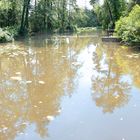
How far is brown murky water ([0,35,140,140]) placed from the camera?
6.45m

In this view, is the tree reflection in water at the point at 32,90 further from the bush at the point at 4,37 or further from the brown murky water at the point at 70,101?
the bush at the point at 4,37

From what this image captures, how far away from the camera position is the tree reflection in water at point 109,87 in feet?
27.9

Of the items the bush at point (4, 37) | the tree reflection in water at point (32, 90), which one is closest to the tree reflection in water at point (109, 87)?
the tree reflection in water at point (32, 90)

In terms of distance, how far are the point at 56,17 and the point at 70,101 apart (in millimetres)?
46081

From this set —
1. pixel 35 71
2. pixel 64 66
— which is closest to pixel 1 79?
pixel 35 71

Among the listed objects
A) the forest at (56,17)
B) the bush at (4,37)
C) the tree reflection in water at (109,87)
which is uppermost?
the forest at (56,17)

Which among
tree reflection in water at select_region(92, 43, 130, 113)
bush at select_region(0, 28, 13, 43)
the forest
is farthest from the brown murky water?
bush at select_region(0, 28, 13, 43)

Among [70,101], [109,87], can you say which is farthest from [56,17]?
[70,101]

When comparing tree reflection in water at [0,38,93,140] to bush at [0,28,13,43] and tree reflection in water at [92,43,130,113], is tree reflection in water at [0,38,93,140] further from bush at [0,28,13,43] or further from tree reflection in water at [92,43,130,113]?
bush at [0,28,13,43]

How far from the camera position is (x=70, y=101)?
873 cm

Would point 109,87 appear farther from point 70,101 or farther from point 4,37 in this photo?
point 4,37

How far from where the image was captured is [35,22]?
47438 mm

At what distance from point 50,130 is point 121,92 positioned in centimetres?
369

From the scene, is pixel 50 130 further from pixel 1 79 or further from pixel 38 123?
pixel 1 79
